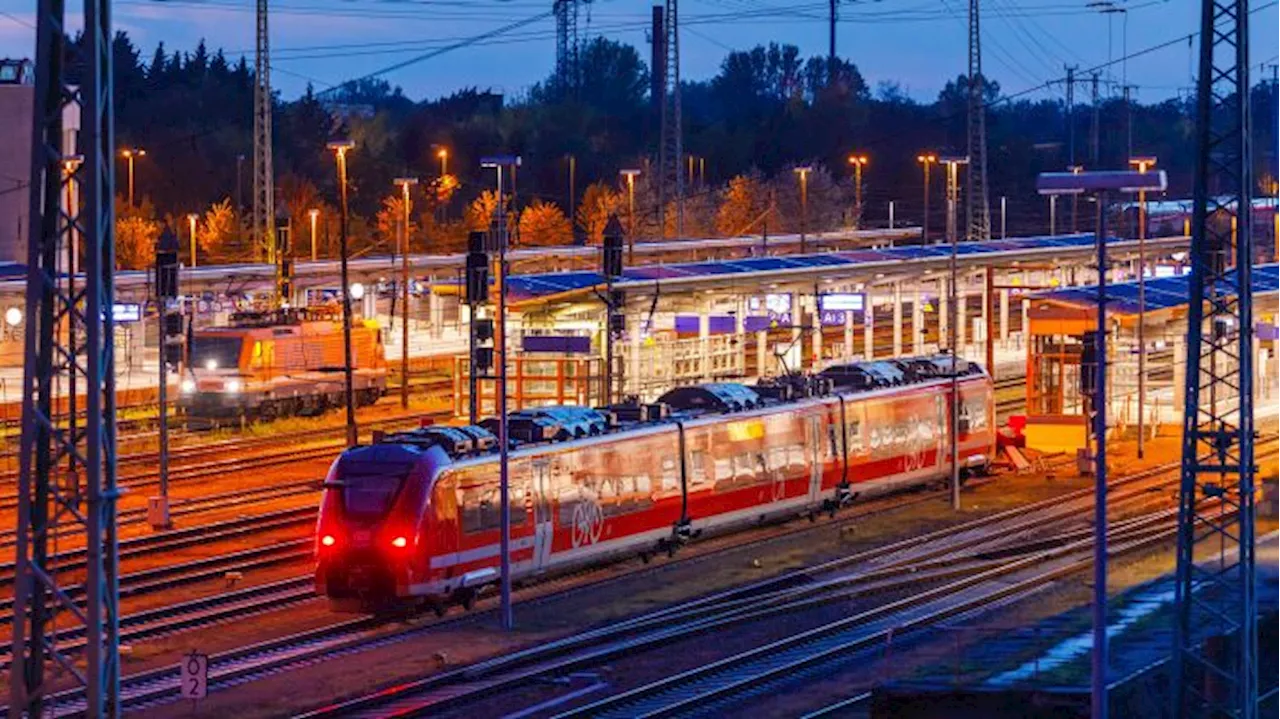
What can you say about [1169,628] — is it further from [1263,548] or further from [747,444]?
[747,444]

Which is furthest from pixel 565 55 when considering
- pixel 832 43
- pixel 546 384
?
pixel 546 384

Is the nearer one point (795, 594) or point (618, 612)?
point (618, 612)

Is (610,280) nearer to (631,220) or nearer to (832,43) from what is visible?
(631,220)

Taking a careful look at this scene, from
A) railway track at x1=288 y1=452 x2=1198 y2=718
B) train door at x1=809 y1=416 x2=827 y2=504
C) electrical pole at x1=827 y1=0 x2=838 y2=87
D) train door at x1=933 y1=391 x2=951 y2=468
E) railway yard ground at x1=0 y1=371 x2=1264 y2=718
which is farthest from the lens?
electrical pole at x1=827 y1=0 x2=838 y2=87

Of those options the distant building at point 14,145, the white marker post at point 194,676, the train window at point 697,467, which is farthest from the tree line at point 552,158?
the white marker post at point 194,676

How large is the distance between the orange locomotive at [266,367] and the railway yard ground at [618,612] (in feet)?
28.5

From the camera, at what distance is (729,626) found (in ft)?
83.7

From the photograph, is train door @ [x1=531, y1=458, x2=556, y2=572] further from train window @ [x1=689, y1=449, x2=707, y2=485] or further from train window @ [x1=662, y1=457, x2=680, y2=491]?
train window @ [x1=689, y1=449, x2=707, y2=485]

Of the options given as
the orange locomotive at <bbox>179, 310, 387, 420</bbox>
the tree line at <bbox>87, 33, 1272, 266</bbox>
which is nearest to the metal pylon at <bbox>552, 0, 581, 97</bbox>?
the tree line at <bbox>87, 33, 1272, 266</bbox>

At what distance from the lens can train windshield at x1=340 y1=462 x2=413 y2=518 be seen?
24.6m

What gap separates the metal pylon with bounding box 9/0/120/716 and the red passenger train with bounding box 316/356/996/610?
1134cm

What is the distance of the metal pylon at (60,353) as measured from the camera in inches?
496

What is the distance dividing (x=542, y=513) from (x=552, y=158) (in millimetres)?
87926

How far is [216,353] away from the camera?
4525 cm
